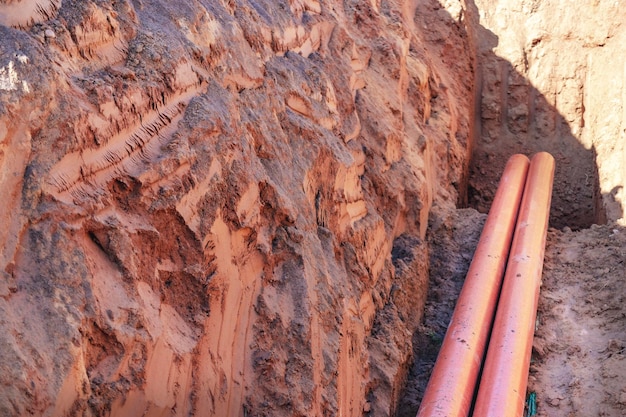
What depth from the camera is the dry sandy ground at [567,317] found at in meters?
5.70

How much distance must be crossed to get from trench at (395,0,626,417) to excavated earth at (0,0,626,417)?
3 cm

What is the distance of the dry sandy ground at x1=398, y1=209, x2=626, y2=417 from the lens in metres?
5.70

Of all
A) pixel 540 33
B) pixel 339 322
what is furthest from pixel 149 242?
pixel 540 33

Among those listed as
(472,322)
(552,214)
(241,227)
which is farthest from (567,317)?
(241,227)

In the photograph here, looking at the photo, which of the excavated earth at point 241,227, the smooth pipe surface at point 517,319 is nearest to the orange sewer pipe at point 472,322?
the smooth pipe surface at point 517,319

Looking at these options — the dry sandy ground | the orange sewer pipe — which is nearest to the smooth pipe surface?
the orange sewer pipe

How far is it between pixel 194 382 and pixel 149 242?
0.67 meters

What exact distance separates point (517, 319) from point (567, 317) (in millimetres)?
Result: 999

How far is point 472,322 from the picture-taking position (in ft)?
19.3

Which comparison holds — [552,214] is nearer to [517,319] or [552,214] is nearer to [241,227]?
[517,319]

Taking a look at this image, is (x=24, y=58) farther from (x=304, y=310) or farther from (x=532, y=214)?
(x=532, y=214)

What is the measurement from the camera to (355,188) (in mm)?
5945

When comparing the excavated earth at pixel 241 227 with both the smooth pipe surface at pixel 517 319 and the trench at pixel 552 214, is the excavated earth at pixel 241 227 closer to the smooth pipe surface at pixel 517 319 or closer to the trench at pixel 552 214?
the trench at pixel 552 214

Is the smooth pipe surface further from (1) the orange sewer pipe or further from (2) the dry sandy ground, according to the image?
(2) the dry sandy ground
